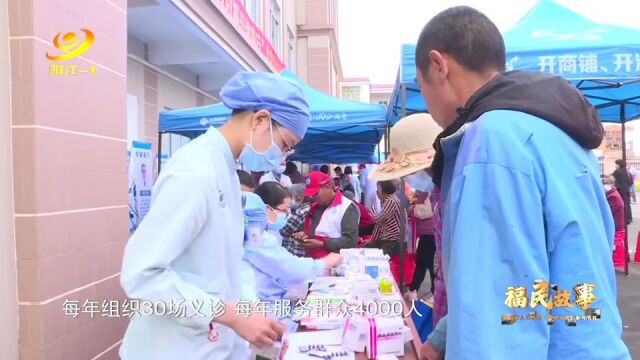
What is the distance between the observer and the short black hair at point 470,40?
3.39 feet

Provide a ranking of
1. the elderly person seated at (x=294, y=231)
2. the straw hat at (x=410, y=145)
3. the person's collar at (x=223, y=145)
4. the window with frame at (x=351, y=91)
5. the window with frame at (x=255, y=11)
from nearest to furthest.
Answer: the person's collar at (x=223, y=145) < the straw hat at (x=410, y=145) < the elderly person seated at (x=294, y=231) < the window with frame at (x=255, y=11) < the window with frame at (x=351, y=91)

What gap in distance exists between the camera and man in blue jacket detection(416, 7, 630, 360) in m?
0.82

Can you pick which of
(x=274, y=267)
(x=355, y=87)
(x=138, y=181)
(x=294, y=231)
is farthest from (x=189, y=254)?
(x=355, y=87)

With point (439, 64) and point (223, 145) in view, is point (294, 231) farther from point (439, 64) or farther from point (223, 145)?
point (439, 64)

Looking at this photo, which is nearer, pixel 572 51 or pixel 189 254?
pixel 189 254

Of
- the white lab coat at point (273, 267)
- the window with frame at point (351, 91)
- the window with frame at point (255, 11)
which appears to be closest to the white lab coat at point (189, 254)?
the white lab coat at point (273, 267)

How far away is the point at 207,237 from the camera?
4.73 feet

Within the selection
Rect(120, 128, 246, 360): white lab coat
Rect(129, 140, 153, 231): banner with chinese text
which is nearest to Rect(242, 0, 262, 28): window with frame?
Rect(129, 140, 153, 231): banner with chinese text

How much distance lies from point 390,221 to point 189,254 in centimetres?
387

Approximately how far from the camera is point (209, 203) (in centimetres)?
142

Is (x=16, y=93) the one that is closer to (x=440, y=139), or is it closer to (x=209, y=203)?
(x=209, y=203)

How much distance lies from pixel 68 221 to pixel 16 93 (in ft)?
2.23

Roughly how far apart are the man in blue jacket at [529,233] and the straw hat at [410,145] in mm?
1029

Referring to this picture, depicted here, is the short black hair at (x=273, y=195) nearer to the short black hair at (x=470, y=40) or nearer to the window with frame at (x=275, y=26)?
the short black hair at (x=470, y=40)
